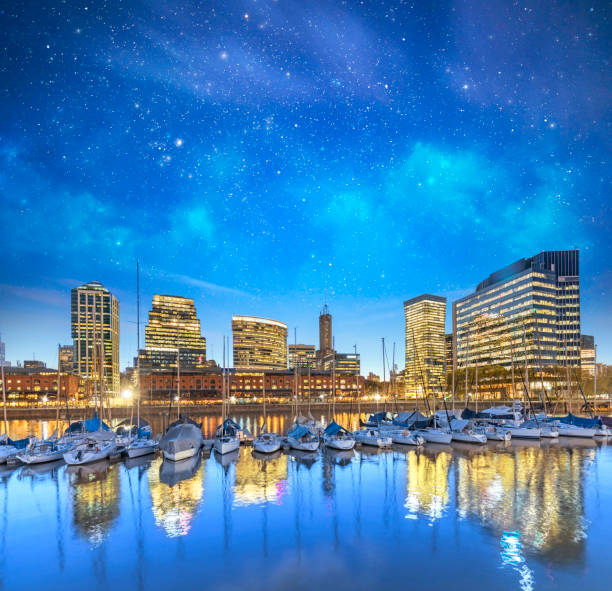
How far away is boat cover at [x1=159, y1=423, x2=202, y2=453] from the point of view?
4228cm

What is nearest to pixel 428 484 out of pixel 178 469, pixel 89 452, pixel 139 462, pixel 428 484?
pixel 428 484

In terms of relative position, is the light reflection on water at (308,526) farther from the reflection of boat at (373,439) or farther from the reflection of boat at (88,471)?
the reflection of boat at (373,439)

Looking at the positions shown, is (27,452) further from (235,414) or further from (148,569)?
(235,414)

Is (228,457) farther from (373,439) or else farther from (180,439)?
(373,439)

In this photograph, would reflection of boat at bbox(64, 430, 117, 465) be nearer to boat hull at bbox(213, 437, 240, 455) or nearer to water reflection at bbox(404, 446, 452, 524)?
boat hull at bbox(213, 437, 240, 455)

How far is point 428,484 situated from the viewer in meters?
32.3

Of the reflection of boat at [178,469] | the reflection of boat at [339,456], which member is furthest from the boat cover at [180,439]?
the reflection of boat at [339,456]

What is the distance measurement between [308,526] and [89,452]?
2969 cm

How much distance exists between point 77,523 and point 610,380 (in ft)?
581

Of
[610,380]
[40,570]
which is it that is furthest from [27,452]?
[610,380]

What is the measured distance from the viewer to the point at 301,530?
22531 mm

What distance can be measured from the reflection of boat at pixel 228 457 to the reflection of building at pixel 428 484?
56.7 feet

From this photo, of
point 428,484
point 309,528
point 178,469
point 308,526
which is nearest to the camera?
point 309,528

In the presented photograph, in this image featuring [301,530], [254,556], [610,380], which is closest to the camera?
[254,556]
